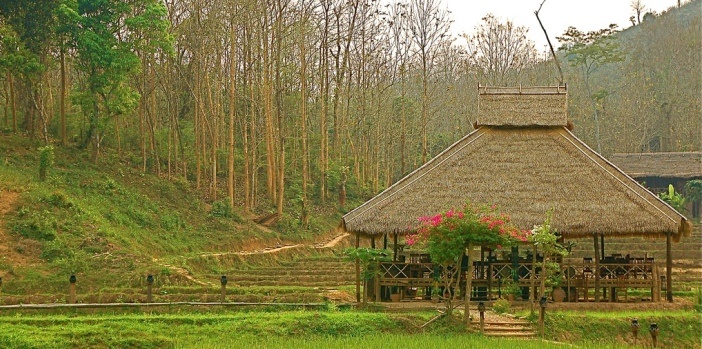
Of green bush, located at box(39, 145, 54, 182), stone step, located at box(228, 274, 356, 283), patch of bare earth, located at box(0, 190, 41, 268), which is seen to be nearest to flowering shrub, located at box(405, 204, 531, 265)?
stone step, located at box(228, 274, 356, 283)

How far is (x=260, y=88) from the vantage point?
120 feet

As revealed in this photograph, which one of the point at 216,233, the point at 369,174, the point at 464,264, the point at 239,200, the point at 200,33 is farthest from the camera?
the point at 369,174

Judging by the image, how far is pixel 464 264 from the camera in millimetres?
20344

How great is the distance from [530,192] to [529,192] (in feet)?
0.08

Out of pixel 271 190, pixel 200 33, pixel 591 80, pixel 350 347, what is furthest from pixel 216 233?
pixel 591 80

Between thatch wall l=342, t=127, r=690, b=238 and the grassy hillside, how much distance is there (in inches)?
245

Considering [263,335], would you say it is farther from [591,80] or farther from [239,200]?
[591,80]

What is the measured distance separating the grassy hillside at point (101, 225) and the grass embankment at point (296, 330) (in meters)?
4.90

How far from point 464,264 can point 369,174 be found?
29.5 meters

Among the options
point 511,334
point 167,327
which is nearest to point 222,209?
point 167,327

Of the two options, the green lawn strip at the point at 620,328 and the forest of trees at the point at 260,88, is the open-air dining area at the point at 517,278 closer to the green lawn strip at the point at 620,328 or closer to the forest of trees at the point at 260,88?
the green lawn strip at the point at 620,328

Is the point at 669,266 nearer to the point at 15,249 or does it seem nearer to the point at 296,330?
the point at 296,330

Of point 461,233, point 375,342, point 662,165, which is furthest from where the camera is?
point 662,165

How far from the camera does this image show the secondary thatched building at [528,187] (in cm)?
1986
